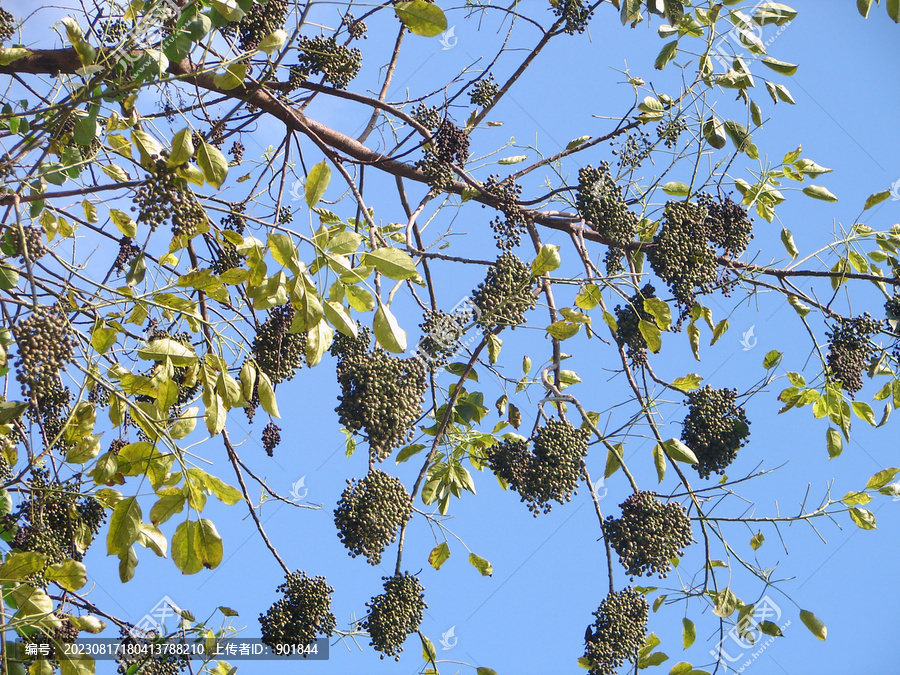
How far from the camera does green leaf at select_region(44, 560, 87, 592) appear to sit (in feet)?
7.43

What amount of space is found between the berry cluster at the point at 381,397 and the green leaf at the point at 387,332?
97 millimetres

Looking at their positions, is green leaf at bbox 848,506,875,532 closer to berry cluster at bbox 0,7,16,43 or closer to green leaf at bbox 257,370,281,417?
green leaf at bbox 257,370,281,417

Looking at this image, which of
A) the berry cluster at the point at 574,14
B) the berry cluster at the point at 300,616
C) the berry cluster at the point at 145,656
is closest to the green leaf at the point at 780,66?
the berry cluster at the point at 574,14

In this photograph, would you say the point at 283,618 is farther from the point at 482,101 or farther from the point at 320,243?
the point at 482,101

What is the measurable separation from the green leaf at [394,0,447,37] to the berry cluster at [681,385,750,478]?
1435 mm

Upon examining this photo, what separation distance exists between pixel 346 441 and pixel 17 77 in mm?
1937

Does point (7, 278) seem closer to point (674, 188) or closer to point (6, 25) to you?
point (6, 25)

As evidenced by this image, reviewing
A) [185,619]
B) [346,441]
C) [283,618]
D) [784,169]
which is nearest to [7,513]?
[185,619]

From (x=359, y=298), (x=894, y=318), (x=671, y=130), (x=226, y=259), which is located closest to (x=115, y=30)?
(x=226, y=259)

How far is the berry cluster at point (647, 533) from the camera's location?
85.6 inches

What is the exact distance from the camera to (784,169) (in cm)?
304

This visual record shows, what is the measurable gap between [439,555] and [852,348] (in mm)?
1652

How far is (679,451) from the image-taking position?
244 cm

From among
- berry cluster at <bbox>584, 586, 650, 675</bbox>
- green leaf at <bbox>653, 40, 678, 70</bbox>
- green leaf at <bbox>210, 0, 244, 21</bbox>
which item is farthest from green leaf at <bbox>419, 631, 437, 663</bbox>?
green leaf at <bbox>653, 40, 678, 70</bbox>
